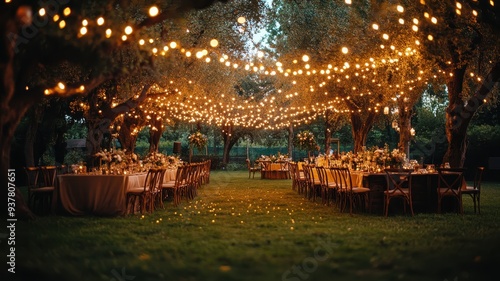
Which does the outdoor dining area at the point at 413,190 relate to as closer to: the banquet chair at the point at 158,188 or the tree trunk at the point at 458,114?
the tree trunk at the point at 458,114

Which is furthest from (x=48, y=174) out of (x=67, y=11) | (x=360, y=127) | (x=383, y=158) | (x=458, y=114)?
(x=360, y=127)

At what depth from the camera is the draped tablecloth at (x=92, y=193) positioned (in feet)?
32.3

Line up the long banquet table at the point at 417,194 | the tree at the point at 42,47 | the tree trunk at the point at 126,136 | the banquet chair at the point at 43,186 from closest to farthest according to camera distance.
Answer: the tree at the point at 42,47 → the banquet chair at the point at 43,186 → the long banquet table at the point at 417,194 → the tree trunk at the point at 126,136

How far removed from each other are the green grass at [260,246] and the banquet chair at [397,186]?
37cm

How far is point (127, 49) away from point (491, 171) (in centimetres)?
1774

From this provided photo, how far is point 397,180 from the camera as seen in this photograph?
1024 cm

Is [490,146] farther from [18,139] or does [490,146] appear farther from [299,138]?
[18,139]

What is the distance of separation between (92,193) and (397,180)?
5836mm

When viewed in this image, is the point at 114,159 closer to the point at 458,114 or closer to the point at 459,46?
the point at 459,46

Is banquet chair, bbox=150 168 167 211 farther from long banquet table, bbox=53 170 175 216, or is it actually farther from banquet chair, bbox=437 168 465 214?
banquet chair, bbox=437 168 465 214

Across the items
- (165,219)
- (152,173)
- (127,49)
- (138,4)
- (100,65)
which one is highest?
(138,4)

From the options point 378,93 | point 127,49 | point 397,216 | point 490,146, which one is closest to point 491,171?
point 490,146

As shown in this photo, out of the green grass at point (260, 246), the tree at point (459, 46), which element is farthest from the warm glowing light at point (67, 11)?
the tree at point (459, 46)

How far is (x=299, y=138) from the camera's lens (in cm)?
2330
